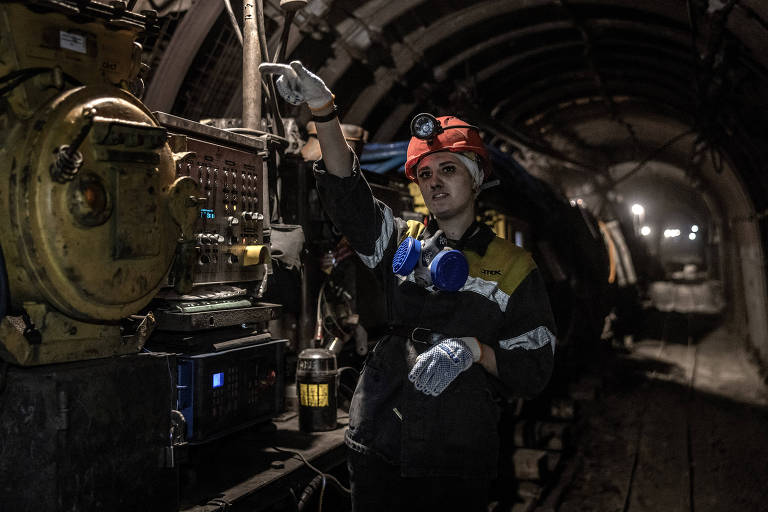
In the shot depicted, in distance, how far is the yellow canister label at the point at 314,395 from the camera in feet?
14.8

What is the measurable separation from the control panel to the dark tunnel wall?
3098 mm

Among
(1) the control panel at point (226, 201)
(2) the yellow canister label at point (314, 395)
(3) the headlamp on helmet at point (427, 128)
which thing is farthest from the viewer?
(2) the yellow canister label at point (314, 395)

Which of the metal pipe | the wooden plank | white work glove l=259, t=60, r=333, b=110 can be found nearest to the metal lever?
white work glove l=259, t=60, r=333, b=110

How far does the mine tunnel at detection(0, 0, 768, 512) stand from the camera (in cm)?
224

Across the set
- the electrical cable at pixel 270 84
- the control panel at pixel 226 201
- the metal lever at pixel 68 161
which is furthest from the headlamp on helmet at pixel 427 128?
the electrical cable at pixel 270 84

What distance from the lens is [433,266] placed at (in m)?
2.52

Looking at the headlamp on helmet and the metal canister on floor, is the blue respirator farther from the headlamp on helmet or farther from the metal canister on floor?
the metal canister on floor

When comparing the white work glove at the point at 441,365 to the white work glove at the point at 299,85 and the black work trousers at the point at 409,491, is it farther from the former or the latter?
the white work glove at the point at 299,85

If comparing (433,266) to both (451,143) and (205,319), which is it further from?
(205,319)

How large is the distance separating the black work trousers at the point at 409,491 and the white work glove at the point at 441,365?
1.28 ft

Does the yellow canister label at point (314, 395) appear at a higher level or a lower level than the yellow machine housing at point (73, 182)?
lower

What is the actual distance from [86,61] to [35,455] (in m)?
1.48

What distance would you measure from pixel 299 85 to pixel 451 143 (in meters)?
0.73

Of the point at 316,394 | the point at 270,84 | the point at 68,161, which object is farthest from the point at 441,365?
the point at 270,84
